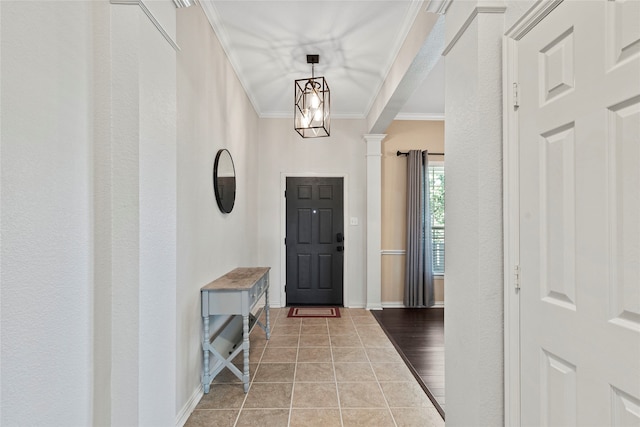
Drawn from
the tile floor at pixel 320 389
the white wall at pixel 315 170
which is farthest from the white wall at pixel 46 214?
the white wall at pixel 315 170

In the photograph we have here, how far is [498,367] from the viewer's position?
4.06 ft

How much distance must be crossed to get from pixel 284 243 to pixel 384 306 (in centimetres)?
174

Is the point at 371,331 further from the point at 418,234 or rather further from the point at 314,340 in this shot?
the point at 418,234

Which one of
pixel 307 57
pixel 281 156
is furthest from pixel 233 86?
pixel 281 156

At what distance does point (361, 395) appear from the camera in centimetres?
233

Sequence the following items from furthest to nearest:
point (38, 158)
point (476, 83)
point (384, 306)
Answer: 1. point (384, 306)
2. point (476, 83)
3. point (38, 158)

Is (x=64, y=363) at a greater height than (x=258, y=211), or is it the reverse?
(x=258, y=211)

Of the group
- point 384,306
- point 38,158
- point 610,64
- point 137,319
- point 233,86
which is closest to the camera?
point 610,64

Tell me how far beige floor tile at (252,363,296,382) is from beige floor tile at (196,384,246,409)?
7.5 inches

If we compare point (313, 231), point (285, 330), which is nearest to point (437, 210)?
point (313, 231)

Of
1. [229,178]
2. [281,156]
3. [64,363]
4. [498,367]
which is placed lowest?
[498,367]

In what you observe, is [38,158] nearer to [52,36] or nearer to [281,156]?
[52,36]

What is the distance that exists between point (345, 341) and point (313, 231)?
1773mm

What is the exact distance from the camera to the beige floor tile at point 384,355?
2.90m
